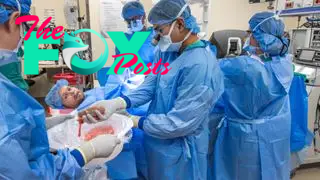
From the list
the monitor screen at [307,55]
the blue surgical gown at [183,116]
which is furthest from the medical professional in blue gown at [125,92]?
the monitor screen at [307,55]

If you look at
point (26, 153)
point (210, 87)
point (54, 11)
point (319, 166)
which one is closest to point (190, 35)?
point (210, 87)

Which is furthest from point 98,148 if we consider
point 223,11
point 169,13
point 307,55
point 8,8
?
point 223,11

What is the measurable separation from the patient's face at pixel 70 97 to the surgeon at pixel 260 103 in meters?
1.00

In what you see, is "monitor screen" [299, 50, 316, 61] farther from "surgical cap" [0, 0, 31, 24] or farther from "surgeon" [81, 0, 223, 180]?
"surgical cap" [0, 0, 31, 24]

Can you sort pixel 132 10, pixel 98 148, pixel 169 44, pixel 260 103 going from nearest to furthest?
pixel 98 148
pixel 169 44
pixel 260 103
pixel 132 10

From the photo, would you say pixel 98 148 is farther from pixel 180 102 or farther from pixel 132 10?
pixel 132 10

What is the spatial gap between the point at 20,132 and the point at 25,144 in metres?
0.05

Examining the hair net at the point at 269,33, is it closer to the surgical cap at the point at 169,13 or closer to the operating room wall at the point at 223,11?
the surgical cap at the point at 169,13

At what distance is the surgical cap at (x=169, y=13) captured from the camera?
3.99ft

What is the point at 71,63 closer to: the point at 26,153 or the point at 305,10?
the point at 26,153

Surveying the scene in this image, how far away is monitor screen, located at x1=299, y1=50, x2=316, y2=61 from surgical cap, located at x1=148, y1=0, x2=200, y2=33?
182 centimetres

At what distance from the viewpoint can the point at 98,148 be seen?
0.98m

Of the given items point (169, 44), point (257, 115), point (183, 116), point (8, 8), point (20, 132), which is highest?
point (8, 8)
